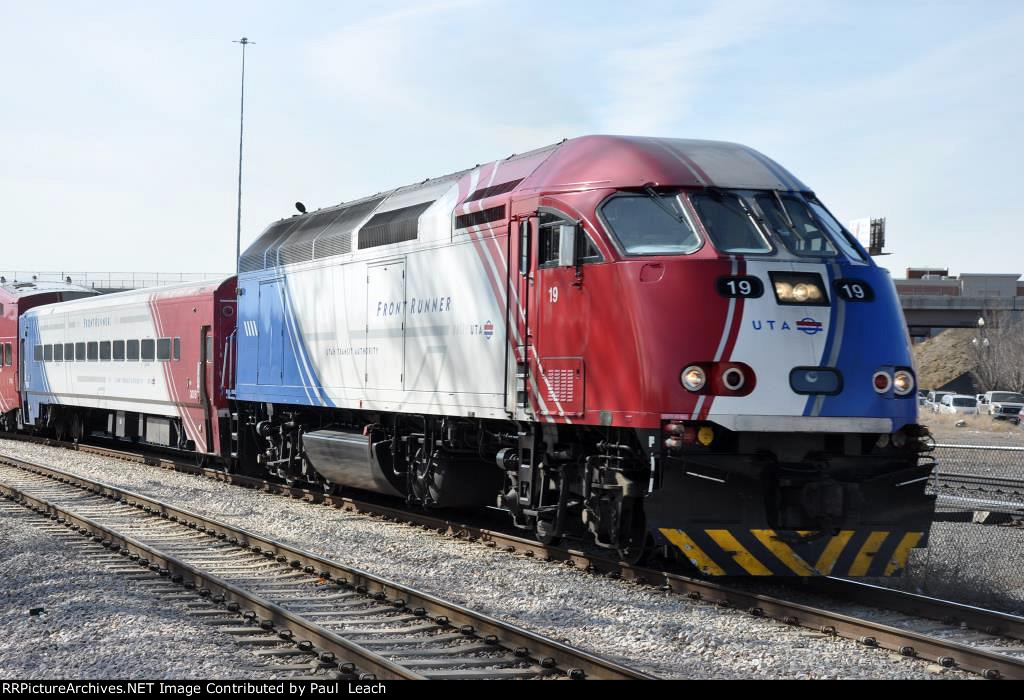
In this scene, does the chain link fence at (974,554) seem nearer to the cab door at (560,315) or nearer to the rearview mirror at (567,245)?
the cab door at (560,315)

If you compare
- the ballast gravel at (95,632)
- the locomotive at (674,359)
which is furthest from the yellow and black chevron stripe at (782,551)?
the ballast gravel at (95,632)

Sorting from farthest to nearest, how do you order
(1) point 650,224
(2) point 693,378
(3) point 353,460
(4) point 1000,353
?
(4) point 1000,353 → (3) point 353,460 → (1) point 650,224 → (2) point 693,378

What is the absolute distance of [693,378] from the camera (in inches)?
363

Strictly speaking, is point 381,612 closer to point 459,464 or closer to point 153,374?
point 459,464

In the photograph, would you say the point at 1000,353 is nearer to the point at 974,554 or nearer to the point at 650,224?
the point at 974,554

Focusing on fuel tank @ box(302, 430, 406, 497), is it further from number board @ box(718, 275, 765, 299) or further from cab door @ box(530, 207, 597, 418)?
number board @ box(718, 275, 765, 299)

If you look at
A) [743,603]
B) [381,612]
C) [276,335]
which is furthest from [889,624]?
[276,335]

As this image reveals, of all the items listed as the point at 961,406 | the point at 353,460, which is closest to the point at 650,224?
the point at 353,460

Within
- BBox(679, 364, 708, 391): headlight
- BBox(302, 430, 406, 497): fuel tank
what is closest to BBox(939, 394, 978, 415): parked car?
BBox(302, 430, 406, 497): fuel tank

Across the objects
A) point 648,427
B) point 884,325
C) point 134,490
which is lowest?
point 134,490

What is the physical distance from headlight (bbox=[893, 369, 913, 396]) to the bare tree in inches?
2267

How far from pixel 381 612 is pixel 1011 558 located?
6.53 meters
